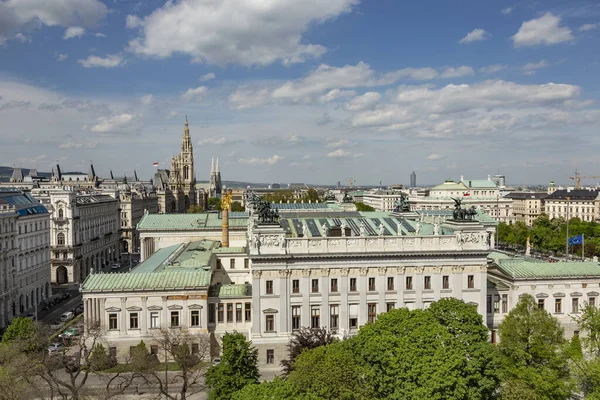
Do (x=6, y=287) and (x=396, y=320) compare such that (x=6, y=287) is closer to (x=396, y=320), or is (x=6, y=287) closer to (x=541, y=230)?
(x=396, y=320)

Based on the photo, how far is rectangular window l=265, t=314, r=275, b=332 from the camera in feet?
198

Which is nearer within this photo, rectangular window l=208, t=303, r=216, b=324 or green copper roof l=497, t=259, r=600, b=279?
rectangular window l=208, t=303, r=216, b=324

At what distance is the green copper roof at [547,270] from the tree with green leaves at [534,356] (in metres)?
22.6

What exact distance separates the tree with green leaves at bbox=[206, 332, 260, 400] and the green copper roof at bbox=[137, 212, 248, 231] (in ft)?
180

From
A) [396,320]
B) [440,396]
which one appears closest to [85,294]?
[396,320]

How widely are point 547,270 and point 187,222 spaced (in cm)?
6802

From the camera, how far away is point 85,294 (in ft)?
197

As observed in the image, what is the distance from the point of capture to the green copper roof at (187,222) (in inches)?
3957

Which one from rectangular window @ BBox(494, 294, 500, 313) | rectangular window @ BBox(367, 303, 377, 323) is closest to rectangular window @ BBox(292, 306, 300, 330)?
rectangular window @ BBox(367, 303, 377, 323)

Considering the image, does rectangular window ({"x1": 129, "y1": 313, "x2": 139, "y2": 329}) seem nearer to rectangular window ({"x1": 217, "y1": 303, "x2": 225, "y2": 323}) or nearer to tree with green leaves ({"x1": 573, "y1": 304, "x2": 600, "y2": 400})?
rectangular window ({"x1": 217, "y1": 303, "x2": 225, "y2": 323})

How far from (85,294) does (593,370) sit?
54.0 metres

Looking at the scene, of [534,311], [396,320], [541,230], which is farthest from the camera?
[541,230]

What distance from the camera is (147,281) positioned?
6119 centimetres

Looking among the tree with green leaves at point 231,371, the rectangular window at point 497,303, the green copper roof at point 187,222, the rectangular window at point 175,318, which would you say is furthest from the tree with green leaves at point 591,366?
the green copper roof at point 187,222
